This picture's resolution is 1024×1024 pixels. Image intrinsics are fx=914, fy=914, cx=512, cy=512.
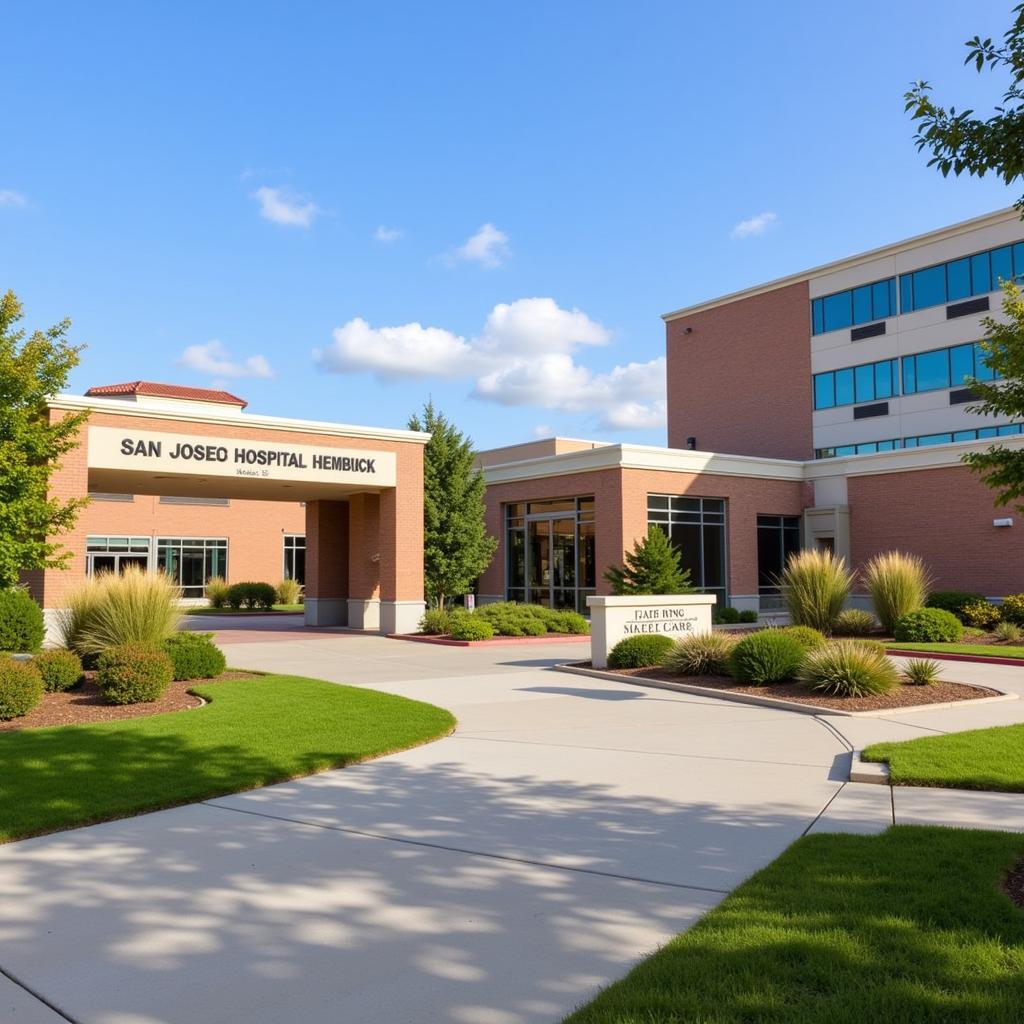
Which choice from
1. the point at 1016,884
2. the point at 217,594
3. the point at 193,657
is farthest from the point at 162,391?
the point at 1016,884

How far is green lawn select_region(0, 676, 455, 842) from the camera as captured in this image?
278 inches

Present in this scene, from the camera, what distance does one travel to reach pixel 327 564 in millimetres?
30516

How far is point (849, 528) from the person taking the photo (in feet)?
106

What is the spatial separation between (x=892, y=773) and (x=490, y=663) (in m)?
11.3

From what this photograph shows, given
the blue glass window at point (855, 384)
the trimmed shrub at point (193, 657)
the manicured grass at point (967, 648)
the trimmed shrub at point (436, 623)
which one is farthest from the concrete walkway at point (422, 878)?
the blue glass window at point (855, 384)

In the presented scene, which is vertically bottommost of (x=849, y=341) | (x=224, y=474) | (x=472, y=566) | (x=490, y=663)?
(x=490, y=663)

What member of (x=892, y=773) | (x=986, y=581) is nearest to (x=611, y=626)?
(x=892, y=773)

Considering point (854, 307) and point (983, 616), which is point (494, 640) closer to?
point (983, 616)

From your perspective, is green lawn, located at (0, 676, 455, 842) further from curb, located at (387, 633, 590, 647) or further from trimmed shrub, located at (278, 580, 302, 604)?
trimmed shrub, located at (278, 580, 302, 604)

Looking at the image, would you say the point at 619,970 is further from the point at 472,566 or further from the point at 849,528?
the point at 849,528

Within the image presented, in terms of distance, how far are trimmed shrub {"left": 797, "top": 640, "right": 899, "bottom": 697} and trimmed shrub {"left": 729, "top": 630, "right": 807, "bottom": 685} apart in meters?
0.45

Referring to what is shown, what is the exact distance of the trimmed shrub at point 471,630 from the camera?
23172mm

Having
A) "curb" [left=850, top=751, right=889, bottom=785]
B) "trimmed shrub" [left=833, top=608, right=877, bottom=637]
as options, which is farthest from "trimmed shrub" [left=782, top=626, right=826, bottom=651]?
"trimmed shrub" [left=833, top=608, right=877, bottom=637]

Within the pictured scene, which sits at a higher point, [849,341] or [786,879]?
[849,341]
